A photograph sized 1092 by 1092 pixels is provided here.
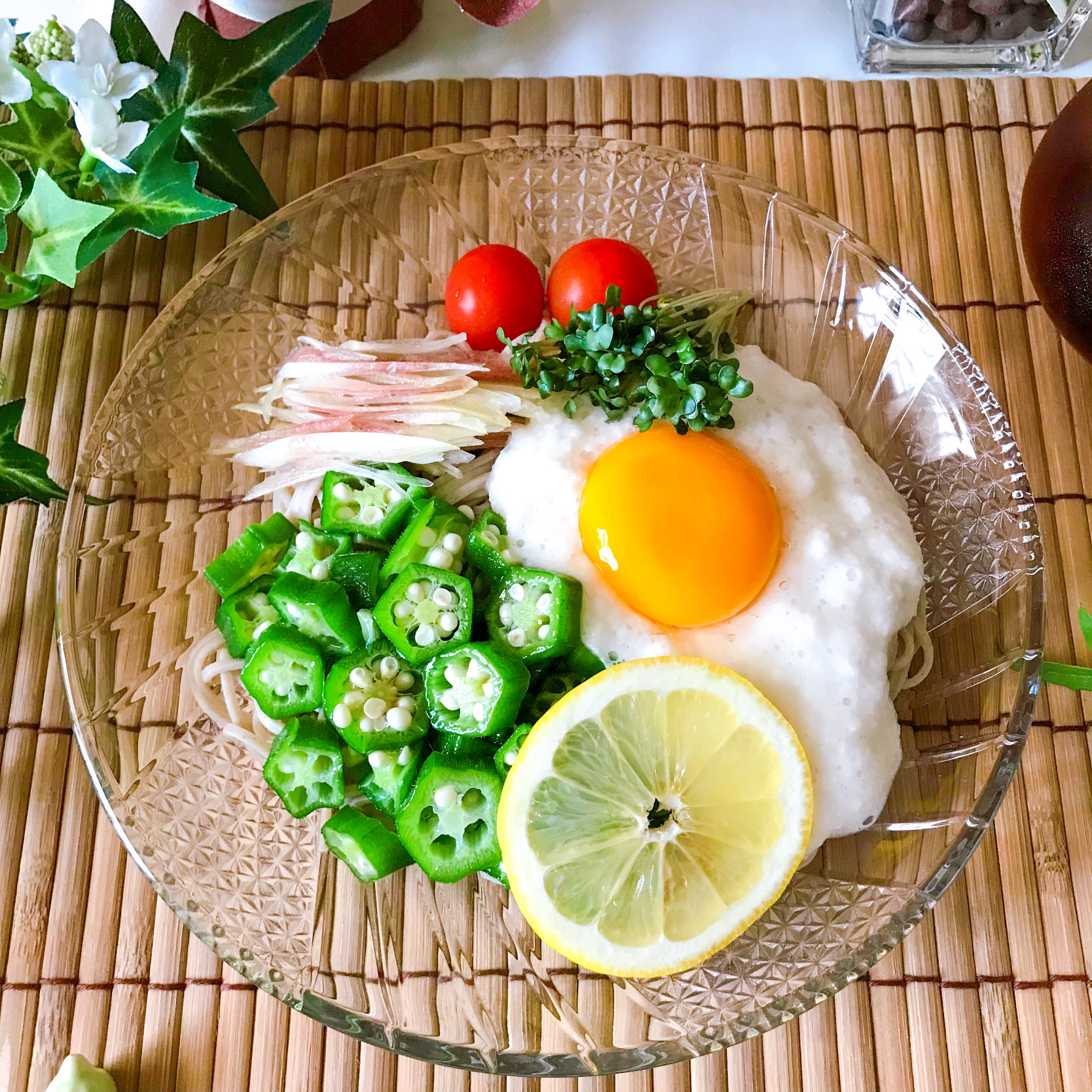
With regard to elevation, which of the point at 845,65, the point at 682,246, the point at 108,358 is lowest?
the point at 108,358

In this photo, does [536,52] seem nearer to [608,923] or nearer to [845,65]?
[845,65]

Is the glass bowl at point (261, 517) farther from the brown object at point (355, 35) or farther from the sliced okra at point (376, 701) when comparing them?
the brown object at point (355, 35)

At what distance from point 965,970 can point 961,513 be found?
3.40ft

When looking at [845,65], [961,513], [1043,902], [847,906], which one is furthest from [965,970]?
[845,65]

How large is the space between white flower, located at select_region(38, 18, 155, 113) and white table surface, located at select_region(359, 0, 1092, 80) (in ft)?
3.15

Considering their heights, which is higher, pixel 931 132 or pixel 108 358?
pixel 931 132

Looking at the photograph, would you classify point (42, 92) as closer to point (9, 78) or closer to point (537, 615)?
point (9, 78)

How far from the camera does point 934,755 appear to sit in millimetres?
2176

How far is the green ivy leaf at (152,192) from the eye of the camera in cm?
227

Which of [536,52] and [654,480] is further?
[536,52]

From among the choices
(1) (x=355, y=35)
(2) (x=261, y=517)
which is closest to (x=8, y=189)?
(2) (x=261, y=517)

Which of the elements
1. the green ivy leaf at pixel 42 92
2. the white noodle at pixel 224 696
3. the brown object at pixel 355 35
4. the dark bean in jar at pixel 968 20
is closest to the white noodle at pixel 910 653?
the white noodle at pixel 224 696

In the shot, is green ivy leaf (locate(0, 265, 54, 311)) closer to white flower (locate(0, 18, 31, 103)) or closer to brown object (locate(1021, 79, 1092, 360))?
white flower (locate(0, 18, 31, 103))

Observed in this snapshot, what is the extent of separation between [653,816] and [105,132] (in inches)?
72.1
